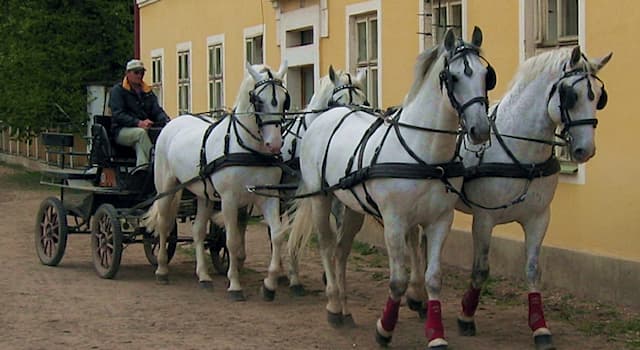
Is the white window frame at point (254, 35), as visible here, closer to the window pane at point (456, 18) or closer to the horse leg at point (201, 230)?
the window pane at point (456, 18)

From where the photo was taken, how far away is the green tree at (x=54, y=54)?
2308cm

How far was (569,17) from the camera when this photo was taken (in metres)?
9.30

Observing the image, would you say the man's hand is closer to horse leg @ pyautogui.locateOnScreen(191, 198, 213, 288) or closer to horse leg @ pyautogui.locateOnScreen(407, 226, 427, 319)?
horse leg @ pyautogui.locateOnScreen(191, 198, 213, 288)

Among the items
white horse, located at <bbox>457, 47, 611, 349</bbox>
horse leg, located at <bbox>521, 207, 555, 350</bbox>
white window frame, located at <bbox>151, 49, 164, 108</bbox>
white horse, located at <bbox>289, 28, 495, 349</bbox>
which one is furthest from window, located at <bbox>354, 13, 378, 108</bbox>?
white window frame, located at <bbox>151, 49, 164, 108</bbox>

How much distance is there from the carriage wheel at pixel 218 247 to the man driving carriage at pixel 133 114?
3.36 ft

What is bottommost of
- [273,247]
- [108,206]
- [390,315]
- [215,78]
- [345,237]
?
[390,315]

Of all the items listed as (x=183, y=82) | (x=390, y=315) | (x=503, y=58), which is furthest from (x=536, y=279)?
(x=183, y=82)

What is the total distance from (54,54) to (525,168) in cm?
1801

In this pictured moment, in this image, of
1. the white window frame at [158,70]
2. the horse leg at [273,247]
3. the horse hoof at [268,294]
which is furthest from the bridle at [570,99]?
the white window frame at [158,70]

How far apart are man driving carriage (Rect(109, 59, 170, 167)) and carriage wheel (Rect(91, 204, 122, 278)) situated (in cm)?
72

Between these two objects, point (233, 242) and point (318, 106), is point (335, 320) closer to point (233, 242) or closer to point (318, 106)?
point (233, 242)

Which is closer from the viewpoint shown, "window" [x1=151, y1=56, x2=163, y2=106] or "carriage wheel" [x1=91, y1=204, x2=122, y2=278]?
"carriage wheel" [x1=91, y1=204, x2=122, y2=278]

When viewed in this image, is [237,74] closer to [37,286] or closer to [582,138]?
[37,286]

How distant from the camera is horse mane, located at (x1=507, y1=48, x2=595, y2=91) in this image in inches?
267
